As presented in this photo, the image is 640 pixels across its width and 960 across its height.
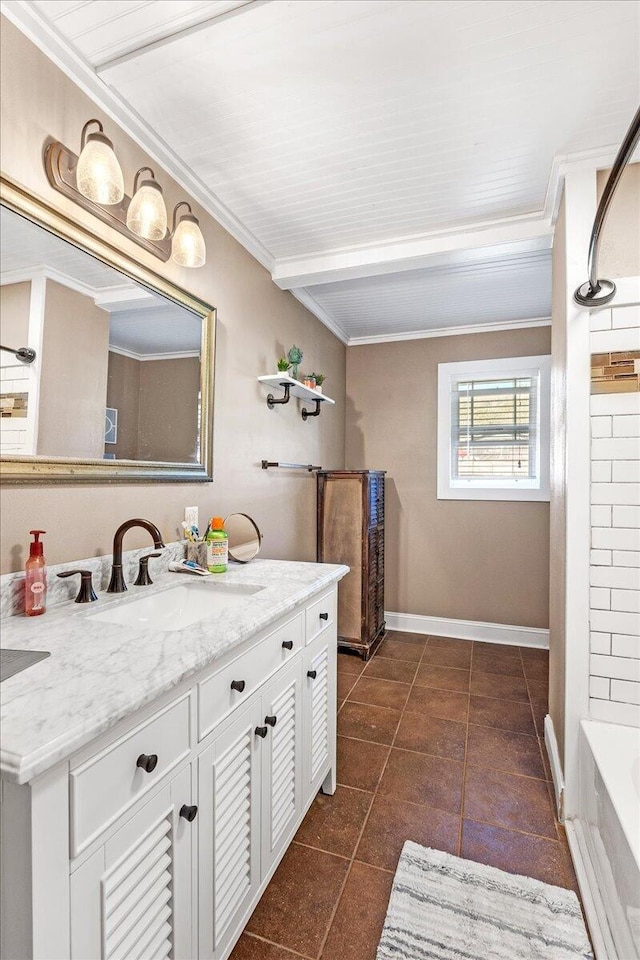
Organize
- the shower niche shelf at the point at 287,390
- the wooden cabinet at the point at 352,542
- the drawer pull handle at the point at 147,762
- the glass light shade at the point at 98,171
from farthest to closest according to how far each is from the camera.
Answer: the wooden cabinet at the point at 352,542 → the shower niche shelf at the point at 287,390 → the glass light shade at the point at 98,171 → the drawer pull handle at the point at 147,762

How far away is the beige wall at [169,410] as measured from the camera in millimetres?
1671

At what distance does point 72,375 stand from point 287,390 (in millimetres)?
1391

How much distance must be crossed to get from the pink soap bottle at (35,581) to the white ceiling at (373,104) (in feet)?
4.56

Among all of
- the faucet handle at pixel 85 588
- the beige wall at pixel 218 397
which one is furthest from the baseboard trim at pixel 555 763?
the faucet handle at pixel 85 588

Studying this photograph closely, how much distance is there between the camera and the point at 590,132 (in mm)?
1647

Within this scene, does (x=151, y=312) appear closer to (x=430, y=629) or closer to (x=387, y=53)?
(x=387, y=53)

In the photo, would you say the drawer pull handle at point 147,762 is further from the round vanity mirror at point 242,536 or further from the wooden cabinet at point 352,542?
the wooden cabinet at point 352,542

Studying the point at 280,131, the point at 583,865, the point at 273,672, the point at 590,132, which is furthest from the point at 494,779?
the point at 280,131

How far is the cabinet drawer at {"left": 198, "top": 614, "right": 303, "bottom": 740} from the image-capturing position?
104cm

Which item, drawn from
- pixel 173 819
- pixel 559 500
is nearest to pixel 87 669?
pixel 173 819

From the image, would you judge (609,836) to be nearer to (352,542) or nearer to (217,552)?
(217,552)

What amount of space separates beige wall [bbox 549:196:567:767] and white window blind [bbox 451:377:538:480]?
1.45 meters

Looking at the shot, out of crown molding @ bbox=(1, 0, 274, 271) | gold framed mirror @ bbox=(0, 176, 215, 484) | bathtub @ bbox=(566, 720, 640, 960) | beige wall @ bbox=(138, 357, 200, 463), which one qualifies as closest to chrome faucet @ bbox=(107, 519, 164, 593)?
gold framed mirror @ bbox=(0, 176, 215, 484)

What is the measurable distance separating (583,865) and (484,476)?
2.59 m
